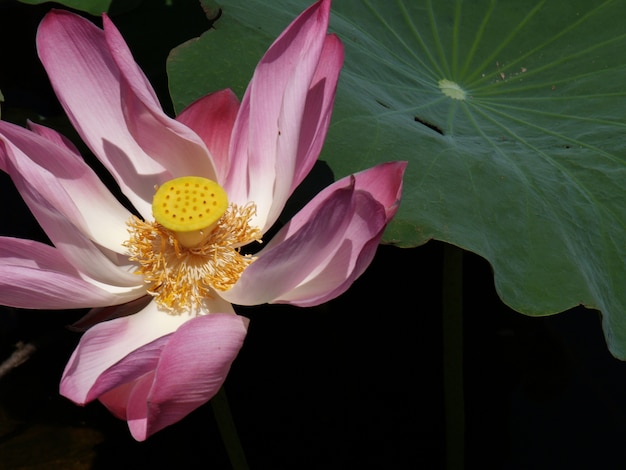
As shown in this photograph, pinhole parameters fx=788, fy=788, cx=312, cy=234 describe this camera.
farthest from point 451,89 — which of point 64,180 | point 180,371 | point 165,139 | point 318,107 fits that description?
point 180,371

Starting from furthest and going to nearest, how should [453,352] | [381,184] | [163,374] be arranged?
[453,352] → [381,184] → [163,374]

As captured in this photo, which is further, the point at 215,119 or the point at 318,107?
the point at 215,119

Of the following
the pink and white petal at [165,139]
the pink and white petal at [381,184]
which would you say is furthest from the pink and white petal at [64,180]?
the pink and white petal at [381,184]

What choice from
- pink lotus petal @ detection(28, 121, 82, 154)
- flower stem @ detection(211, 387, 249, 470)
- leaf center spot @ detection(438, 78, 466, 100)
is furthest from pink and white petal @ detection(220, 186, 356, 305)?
leaf center spot @ detection(438, 78, 466, 100)

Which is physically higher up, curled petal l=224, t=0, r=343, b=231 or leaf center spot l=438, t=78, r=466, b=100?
leaf center spot l=438, t=78, r=466, b=100

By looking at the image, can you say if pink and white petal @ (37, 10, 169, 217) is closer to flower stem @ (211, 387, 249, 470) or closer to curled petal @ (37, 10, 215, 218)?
curled petal @ (37, 10, 215, 218)

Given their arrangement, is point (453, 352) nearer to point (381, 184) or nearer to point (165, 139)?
point (381, 184)

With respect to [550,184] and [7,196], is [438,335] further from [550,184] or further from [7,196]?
[7,196]

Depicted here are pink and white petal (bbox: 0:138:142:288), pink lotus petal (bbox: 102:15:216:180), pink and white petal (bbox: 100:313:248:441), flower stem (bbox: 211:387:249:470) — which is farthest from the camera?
flower stem (bbox: 211:387:249:470)
